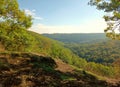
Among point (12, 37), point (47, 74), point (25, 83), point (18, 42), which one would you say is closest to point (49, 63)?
point (47, 74)

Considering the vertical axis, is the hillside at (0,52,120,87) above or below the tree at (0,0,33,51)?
below

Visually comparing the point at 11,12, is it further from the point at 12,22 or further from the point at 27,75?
the point at 27,75

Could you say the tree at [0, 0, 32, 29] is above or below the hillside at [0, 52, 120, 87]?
above

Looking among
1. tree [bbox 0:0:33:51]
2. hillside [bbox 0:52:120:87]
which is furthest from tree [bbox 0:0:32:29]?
hillside [bbox 0:52:120:87]

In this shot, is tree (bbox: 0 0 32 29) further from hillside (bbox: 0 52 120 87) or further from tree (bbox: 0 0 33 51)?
hillside (bbox: 0 52 120 87)

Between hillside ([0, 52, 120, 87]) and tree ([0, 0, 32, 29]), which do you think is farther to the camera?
tree ([0, 0, 32, 29])

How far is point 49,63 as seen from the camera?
58.3 ft

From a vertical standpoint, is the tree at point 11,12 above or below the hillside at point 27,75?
above

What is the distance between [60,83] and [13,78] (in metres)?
3.03

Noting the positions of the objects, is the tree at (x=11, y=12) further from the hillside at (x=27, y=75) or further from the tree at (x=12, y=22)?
the hillside at (x=27, y=75)

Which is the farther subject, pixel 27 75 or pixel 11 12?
pixel 11 12

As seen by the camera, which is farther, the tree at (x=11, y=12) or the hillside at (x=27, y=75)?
the tree at (x=11, y=12)

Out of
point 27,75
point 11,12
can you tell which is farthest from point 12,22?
point 27,75

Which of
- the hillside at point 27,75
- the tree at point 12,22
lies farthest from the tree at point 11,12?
the hillside at point 27,75
